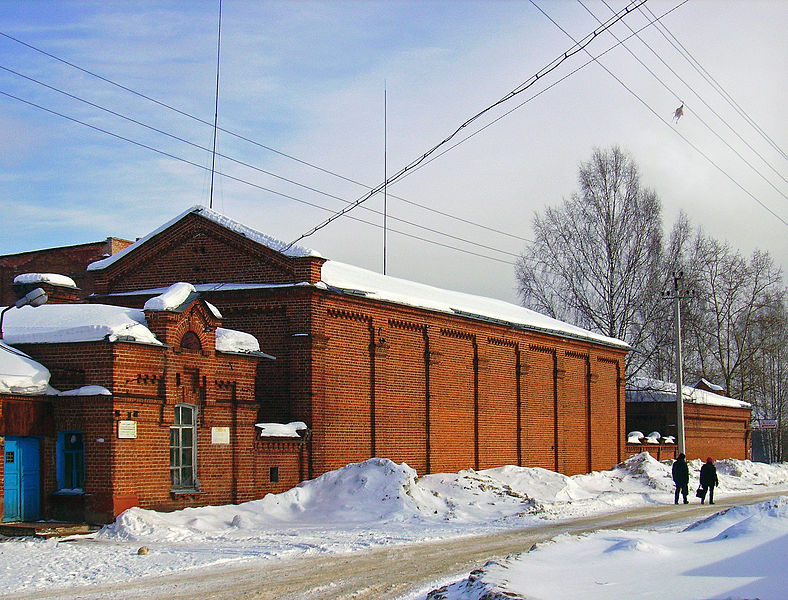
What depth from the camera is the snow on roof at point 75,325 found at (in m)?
19.2

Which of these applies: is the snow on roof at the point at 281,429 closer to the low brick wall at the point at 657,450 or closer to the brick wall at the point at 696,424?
the low brick wall at the point at 657,450

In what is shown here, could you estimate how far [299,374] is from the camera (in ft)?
79.3

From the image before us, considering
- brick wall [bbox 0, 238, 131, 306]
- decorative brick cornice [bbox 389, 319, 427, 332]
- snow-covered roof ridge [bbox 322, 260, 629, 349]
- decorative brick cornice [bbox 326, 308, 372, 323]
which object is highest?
brick wall [bbox 0, 238, 131, 306]

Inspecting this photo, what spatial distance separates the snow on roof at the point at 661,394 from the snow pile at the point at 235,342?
2927 centimetres

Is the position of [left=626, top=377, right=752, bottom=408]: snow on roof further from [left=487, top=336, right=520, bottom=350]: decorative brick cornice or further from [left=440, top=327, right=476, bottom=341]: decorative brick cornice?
[left=440, top=327, right=476, bottom=341]: decorative brick cornice

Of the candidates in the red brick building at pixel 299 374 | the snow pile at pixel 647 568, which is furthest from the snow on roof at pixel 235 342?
the snow pile at pixel 647 568

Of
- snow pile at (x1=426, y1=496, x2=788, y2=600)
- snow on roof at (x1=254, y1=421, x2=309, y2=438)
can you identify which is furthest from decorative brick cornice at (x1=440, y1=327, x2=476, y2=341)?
snow pile at (x1=426, y1=496, x2=788, y2=600)

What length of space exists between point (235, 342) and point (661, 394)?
30.6m

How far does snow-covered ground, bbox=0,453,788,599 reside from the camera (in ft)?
37.6

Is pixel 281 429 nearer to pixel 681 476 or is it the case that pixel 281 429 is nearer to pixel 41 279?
pixel 41 279

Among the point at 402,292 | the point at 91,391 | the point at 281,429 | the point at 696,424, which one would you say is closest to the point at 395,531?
the point at 281,429

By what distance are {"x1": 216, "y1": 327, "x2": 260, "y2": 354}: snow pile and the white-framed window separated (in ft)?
5.59

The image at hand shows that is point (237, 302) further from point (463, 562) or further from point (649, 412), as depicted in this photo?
point (649, 412)

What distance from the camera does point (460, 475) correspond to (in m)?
26.2
